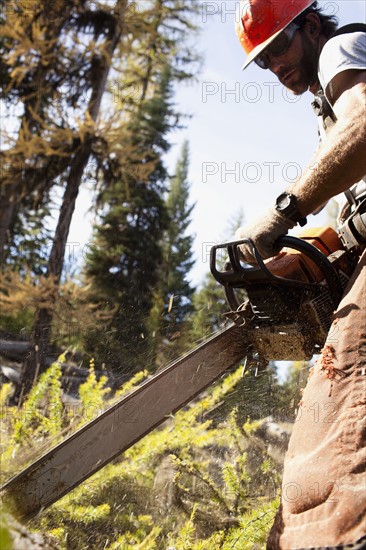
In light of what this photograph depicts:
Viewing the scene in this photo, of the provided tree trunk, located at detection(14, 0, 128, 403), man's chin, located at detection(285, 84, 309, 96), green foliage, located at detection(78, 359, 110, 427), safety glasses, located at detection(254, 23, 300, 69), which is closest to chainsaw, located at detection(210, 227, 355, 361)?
man's chin, located at detection(285, 84, 309, 96)

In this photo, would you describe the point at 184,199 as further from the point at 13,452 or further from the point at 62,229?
the point at 13,452

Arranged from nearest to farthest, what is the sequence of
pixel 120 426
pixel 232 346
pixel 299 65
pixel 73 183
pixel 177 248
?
pixel 120 426 → pixel 232 346 → pixel 299 65 → pixel 73 183 → pixel 177 248

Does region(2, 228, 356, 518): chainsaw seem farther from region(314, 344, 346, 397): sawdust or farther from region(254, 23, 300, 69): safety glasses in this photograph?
region(254, 23, 300, 69): safety glasses

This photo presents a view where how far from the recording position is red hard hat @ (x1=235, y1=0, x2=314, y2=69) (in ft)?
8.03

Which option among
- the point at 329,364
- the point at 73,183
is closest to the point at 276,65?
the point at 329,364

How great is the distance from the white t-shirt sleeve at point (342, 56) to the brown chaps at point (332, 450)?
65 cm

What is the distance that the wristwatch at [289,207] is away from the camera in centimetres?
186

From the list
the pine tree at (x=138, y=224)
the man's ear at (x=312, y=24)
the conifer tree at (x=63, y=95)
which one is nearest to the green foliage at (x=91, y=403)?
the man's ear at (x=312, y=24)

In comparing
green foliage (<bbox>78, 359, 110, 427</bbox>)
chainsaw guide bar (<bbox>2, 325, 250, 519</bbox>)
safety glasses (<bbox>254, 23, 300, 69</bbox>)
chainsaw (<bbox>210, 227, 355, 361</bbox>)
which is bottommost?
green foliage (<bbox>78, 359, 110, 427</bbox>)

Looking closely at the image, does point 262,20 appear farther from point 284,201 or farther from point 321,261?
point 321,261

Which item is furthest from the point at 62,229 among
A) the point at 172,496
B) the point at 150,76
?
the point at 172,496

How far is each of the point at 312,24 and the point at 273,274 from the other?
1246 millimetres

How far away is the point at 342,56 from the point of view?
1.79 meters

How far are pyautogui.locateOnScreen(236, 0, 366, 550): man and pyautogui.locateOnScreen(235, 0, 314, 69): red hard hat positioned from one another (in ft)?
1.99
